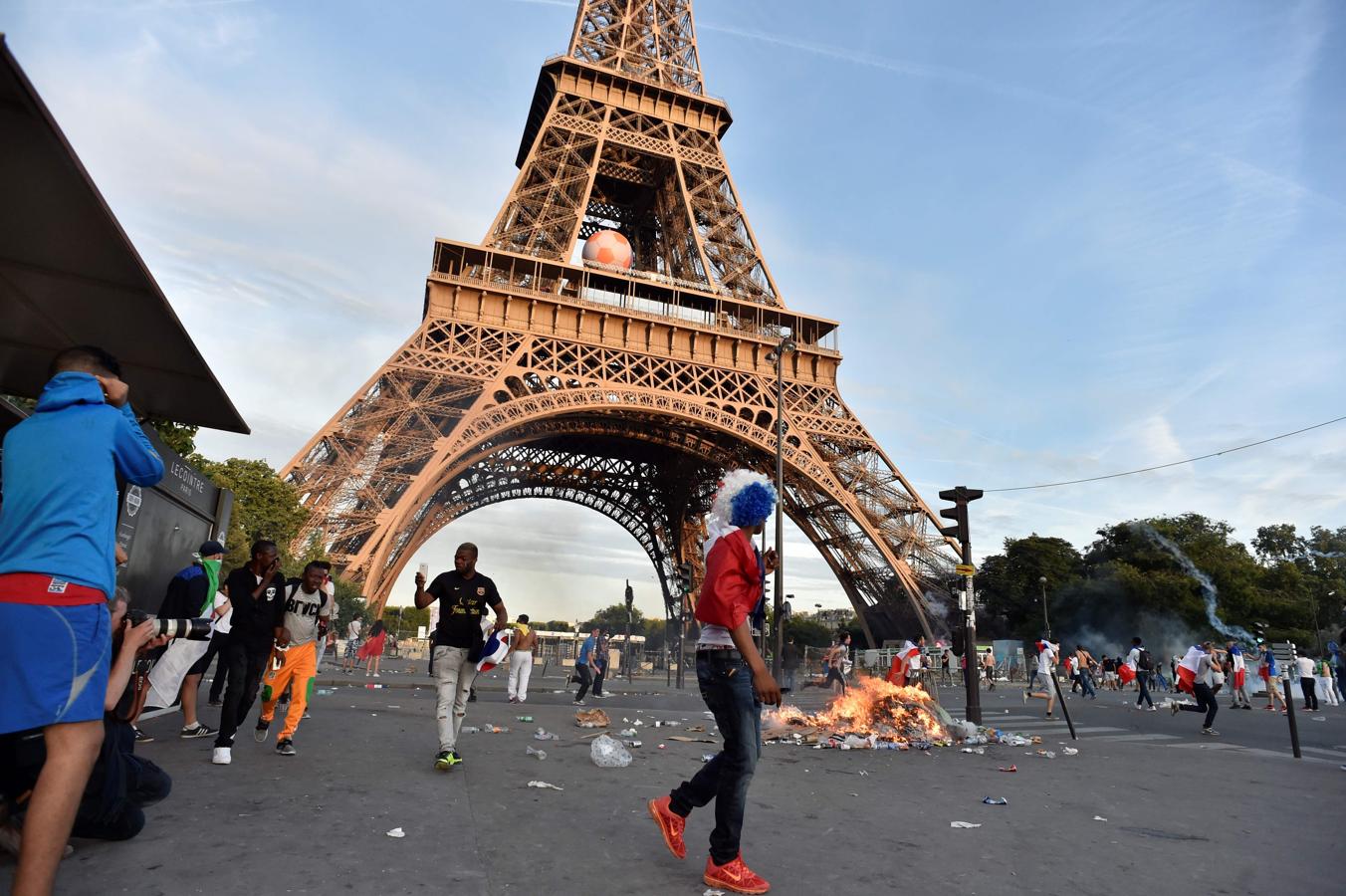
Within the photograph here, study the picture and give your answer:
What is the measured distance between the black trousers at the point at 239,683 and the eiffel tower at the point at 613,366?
13904 millimetres

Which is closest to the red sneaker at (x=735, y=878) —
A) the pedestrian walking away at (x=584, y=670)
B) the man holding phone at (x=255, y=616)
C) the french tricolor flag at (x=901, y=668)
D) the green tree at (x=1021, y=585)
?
the man holding phone at (x=255, y=616)

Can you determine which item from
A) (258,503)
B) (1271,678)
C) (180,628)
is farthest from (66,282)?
(258,503)

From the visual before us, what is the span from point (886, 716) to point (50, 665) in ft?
27.4

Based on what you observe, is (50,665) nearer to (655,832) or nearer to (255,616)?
(655,832)

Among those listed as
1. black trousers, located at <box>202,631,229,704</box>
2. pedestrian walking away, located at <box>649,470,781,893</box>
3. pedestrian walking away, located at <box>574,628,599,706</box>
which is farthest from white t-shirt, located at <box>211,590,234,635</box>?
pedestrian walking away, located at <box>574,628,599,706</box>

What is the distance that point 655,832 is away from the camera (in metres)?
3.90

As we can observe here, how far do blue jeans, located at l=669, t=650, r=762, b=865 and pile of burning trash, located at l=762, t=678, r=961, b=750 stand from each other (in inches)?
211

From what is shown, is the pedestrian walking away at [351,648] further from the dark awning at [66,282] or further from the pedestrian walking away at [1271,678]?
the pedestrian walking away at [1271,678]

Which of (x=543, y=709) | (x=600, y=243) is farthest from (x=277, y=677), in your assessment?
(x=600, y=243)

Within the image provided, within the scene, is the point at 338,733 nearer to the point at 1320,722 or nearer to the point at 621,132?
the point at 1320,722

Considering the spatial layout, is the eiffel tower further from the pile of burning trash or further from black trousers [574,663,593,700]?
the pile of burning trash

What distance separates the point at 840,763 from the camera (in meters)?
6.95

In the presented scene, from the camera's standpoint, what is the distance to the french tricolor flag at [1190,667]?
11812 millimetres

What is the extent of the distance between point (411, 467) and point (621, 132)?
649 inches
